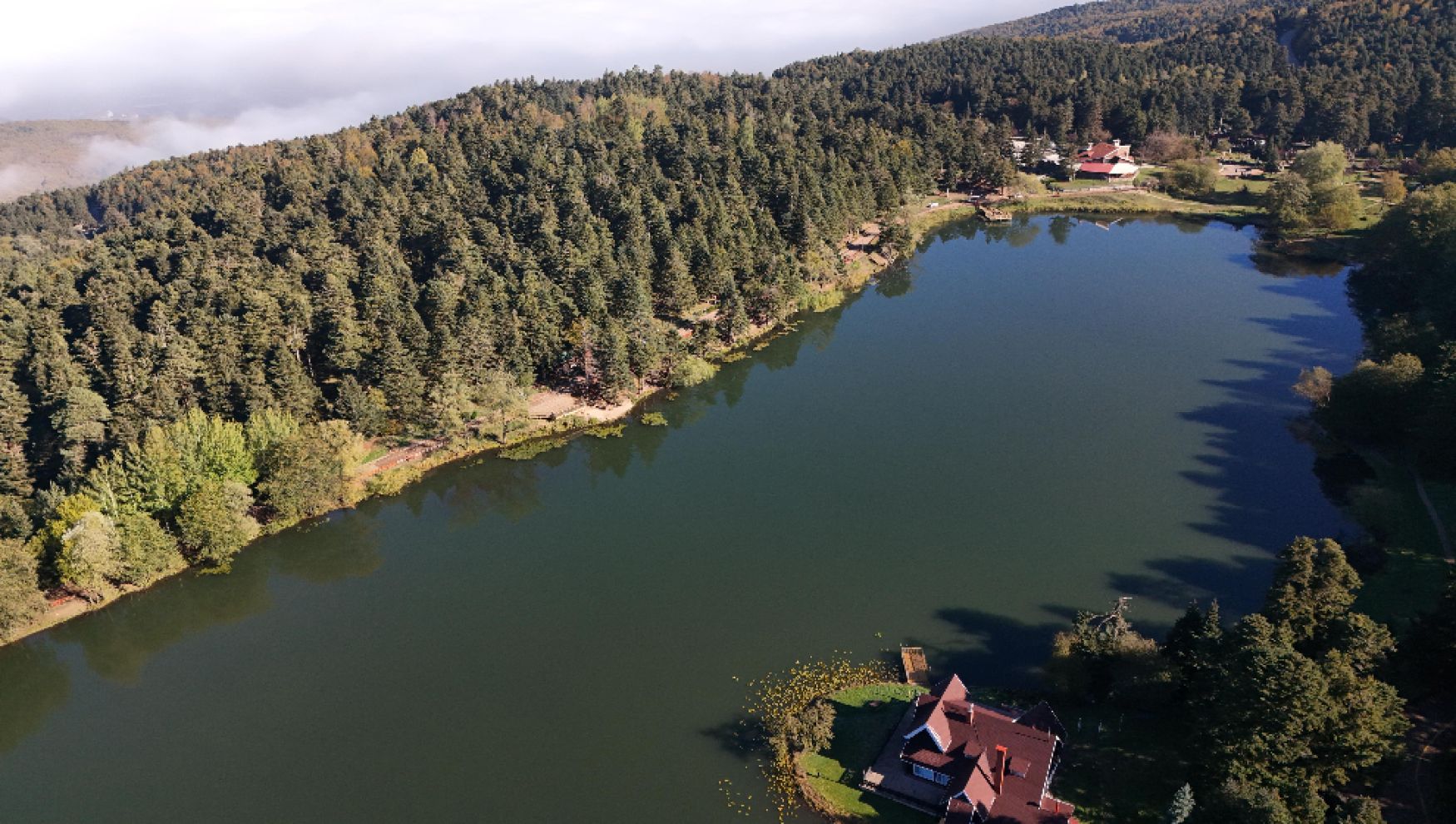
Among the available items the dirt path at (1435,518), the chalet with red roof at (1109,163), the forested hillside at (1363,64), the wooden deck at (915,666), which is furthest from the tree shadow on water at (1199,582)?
the forested hillside at (1363,64)

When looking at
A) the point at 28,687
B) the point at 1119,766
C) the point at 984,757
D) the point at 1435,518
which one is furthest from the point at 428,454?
the point at 1435,518

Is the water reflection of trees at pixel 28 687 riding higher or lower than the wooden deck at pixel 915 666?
higher

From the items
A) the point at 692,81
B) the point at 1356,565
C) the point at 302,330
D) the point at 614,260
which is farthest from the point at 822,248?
the point at 692,81

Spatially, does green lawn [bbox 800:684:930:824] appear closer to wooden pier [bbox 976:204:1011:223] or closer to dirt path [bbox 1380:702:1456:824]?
dirt path [bbox 1380:702:1456:824]

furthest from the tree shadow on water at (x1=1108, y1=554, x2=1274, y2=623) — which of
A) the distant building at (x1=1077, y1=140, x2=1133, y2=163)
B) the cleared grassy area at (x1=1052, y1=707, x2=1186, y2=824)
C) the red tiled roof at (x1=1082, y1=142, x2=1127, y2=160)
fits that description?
the red tiled roof at (x1=1082, y1=142, x2=1127, y2=160)

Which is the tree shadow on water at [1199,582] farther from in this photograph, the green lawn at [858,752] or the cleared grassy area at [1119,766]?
the green lawn at [858,752]

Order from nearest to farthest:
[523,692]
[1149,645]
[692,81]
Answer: [1149,645], [523,692], [692,81]

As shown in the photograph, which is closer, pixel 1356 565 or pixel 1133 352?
pixel 1356 565

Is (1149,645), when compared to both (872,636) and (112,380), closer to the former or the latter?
(872,636)
